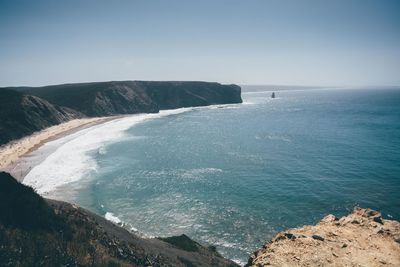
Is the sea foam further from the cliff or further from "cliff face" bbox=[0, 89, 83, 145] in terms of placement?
the cliff

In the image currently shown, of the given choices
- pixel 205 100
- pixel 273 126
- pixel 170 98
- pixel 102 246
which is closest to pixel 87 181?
pixel 102 246

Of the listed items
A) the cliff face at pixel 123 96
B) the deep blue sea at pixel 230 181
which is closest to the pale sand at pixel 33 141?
the deep blue sea at pixel 230 181

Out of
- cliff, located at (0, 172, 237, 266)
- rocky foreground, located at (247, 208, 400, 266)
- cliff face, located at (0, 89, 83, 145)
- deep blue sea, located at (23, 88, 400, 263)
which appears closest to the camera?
cliff, located at (0, 172, 237, 266)

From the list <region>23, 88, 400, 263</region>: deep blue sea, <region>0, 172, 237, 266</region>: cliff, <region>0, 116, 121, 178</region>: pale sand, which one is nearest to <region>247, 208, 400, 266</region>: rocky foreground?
<region>0, 172, 237, 266</region>: cliff

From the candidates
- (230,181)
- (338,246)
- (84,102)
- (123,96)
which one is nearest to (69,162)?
(230,181)

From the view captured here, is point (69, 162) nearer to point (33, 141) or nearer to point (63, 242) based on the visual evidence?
point (33, 141)

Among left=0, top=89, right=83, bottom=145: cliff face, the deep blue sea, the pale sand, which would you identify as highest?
left=0, top=89, right=83, bottom=145: cliff face
